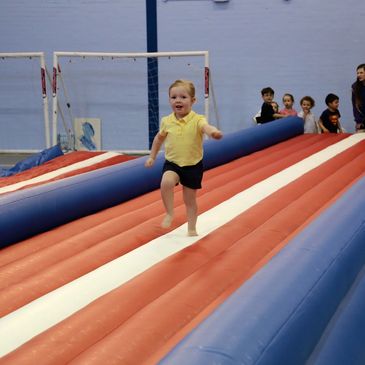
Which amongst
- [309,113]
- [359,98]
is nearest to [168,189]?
[359,98]

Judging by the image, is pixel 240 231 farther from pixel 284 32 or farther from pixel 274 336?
pixel 284 32

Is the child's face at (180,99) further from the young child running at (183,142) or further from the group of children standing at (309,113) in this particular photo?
the group of children standing at (309,113)

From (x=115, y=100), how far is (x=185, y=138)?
489 centimetres

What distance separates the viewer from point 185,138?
2143mm

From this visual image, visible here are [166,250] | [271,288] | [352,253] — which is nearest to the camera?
[271,288]

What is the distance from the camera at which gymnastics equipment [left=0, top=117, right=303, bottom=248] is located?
2.35m

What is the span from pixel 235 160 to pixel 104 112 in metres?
3.19

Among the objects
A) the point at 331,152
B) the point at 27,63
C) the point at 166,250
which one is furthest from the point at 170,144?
the point at 27,63

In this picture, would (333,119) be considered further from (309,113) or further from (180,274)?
(180,274)

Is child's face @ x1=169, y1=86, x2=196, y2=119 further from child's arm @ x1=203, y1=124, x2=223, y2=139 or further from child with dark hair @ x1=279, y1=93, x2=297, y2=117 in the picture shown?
child with dark hair @ x1=279, y1=93, x2=297, y2=117

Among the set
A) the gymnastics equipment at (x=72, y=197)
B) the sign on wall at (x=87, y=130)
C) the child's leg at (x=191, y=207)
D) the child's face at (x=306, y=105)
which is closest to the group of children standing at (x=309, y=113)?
the child's face at (x=306, y=105)

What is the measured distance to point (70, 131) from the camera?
22.5 feet

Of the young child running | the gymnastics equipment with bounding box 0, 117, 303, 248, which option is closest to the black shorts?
the young child running

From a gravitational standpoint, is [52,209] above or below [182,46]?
below
